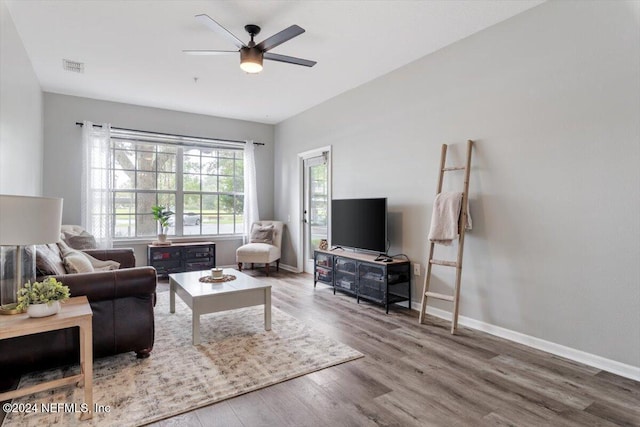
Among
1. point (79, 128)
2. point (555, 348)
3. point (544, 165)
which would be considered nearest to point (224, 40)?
point (544, 165)

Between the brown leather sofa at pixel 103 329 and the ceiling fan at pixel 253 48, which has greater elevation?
the ceiling fan at pixel 253 48

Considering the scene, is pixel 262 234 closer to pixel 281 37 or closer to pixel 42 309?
pixel 281 37

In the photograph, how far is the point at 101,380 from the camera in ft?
7.48

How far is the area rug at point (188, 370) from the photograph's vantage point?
1952mm

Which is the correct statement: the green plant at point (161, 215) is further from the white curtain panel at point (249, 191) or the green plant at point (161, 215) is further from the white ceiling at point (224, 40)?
the white ceiling at point (224, 40)

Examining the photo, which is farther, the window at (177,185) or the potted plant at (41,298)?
the window at (177,185)

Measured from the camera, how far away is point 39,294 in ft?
6.26

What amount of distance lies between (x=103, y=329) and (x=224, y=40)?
278 cm

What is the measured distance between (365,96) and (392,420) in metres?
3.83

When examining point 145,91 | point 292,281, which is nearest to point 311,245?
point 292,281

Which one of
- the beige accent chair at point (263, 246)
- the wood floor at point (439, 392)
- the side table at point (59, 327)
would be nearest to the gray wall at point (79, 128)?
the beige accent chair at point (263, 246)

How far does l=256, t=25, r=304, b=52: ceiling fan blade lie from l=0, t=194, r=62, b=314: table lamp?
193 centimetres

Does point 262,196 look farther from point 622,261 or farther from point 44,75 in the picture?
point 622,261

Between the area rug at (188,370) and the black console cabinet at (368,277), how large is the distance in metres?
1.00
